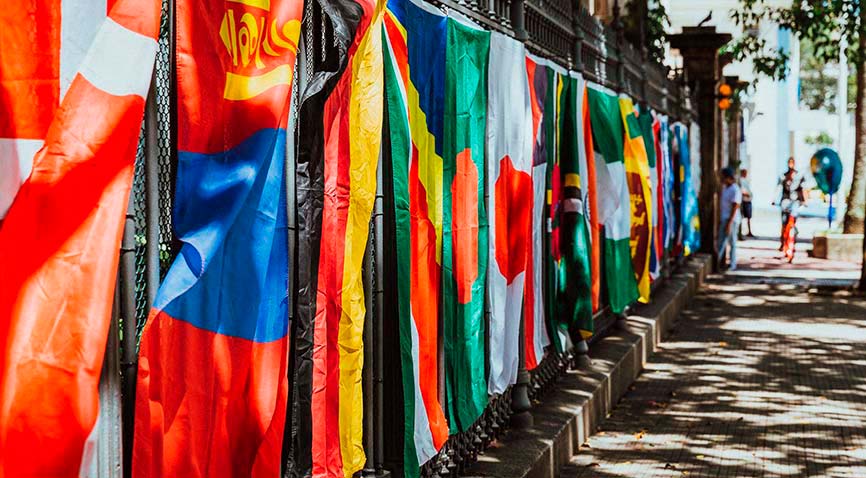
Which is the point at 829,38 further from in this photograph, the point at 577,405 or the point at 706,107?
the point at 577,405

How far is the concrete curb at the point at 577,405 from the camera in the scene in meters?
6.78

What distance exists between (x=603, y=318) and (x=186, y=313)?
26.7 ft

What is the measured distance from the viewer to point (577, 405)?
8500 millimetres

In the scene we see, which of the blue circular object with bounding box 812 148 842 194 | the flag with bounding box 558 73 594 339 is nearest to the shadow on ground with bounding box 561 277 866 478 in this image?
the flag with bounding box 558 73 594 339

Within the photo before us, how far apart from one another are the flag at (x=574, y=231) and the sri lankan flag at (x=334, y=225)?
4.38 m

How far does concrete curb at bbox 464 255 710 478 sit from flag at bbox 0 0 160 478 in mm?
3743

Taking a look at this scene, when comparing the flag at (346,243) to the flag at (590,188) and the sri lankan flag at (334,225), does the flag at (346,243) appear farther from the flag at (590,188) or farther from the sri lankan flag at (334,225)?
the flag at (590,188)

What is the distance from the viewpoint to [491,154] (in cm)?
666

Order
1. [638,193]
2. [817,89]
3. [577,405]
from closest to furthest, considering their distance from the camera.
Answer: [577,405] → [638,193] → [817,89]

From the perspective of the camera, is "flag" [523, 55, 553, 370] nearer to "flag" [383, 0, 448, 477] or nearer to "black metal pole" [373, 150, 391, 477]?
"flag" [383, 0, 448, 477]

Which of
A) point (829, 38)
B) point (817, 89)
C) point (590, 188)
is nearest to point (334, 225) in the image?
point (590, 188)

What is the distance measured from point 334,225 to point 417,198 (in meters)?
1.04

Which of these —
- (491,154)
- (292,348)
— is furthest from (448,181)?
(292,348)

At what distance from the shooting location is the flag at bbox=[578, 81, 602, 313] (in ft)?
30.9
